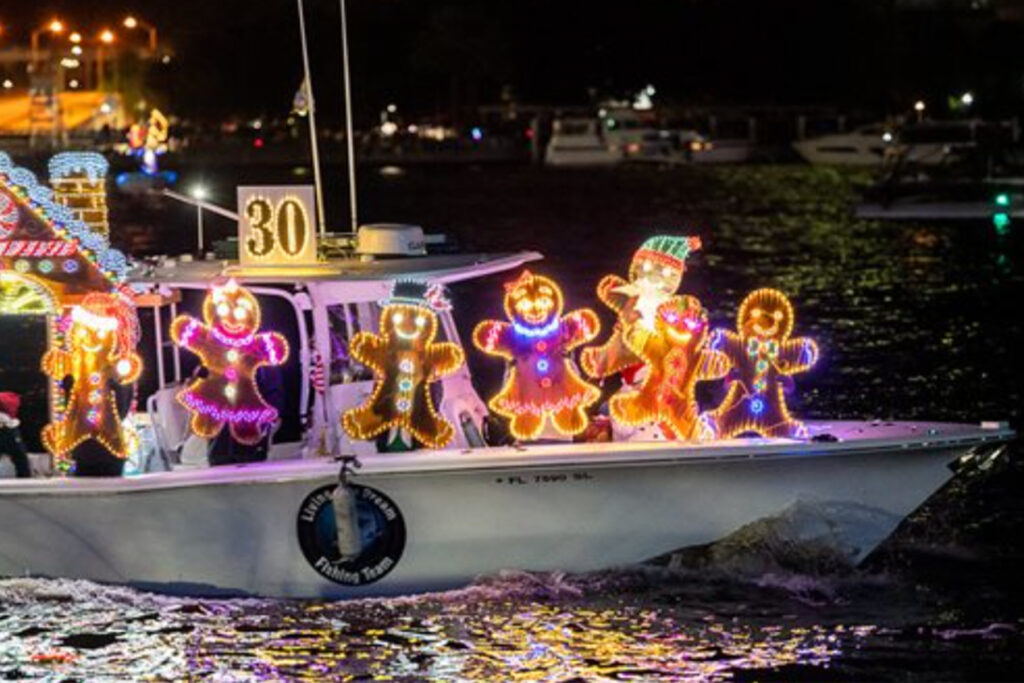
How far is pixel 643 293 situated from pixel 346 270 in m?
2.28

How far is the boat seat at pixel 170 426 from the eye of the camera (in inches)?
700

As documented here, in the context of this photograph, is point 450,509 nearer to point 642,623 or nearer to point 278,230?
point 642,623

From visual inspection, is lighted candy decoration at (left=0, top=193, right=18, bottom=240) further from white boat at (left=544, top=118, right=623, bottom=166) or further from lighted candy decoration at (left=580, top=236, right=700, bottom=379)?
white boat at (left=544, top=118, right=623, bottom=166)

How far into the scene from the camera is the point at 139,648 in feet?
54.6

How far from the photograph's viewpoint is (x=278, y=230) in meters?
17.3

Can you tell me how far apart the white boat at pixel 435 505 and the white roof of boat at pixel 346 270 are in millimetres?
23

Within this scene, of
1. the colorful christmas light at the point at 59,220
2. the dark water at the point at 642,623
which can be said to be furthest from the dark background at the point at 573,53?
the colorful christmas light at the point at 59,220

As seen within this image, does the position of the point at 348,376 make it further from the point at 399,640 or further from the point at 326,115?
the point at 326,115

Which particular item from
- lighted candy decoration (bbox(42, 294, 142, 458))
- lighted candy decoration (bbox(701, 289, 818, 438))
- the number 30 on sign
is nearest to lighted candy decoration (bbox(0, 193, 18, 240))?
lighted candy decoration (bbox(42, 294, 142, 458))

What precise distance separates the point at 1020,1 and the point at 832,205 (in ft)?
221

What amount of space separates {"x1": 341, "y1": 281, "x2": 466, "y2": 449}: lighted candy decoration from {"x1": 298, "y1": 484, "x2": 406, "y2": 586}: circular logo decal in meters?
0.56

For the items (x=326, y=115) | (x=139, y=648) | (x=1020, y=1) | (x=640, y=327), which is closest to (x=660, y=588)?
(x=640, y=327)

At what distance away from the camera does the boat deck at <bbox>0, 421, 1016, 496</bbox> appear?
650 inches

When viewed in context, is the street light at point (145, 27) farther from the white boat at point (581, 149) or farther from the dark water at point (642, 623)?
the dark water at point (642, 623)
